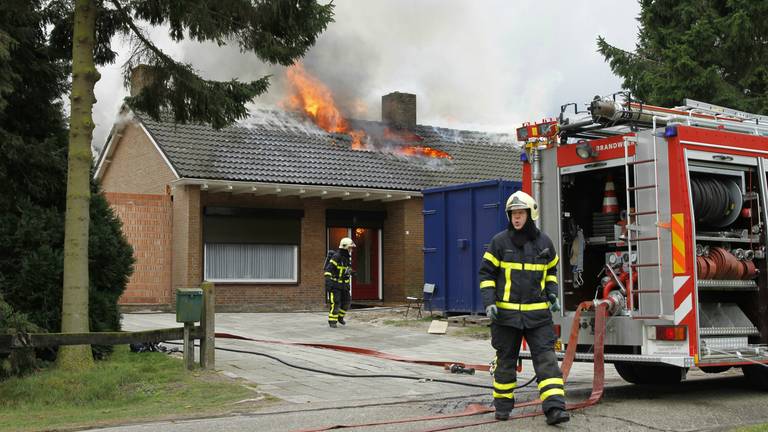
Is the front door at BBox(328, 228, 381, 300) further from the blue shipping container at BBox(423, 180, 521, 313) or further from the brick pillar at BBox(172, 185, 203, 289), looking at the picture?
the blue shipping container at BBox(423, 180, 521, 313)

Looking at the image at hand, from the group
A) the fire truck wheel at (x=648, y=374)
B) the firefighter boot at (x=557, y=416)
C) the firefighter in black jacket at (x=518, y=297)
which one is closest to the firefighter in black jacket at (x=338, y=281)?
the fire truck wheel at (x=648, y=374)

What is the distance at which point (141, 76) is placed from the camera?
10.8 meters

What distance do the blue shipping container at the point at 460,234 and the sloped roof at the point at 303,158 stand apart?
4.92m

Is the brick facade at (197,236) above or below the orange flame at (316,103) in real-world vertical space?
below

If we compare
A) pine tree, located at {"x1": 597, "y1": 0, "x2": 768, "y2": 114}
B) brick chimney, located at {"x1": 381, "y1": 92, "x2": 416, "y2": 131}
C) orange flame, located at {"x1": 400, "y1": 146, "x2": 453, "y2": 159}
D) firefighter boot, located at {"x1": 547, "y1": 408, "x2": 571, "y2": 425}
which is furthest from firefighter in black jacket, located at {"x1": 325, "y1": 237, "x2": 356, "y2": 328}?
brick chimney, located at {"x1": 381, "y1": 92, "x2": 416, "y2": 131}

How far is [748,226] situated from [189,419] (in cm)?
563

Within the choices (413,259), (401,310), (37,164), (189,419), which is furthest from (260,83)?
(413,259)

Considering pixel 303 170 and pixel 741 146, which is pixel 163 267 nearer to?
pixel 303 170

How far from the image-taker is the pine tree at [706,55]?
16828mm

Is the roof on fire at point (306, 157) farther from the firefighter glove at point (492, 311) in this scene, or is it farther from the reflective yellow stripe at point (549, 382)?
the reflective yellow stripe at point (549, 382)

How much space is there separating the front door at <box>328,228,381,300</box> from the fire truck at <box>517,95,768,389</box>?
14.1 m

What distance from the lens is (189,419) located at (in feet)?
24.2

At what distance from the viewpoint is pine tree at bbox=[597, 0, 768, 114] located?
16828mm

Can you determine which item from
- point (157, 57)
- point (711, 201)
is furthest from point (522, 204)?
point (157, 57)
